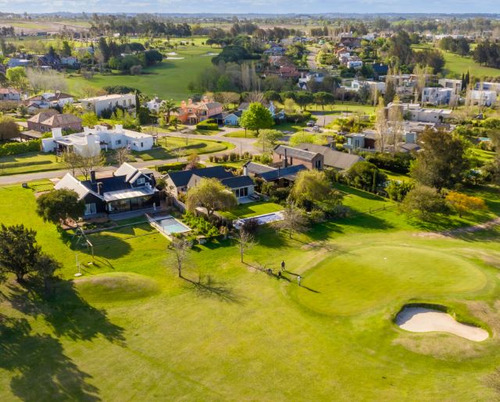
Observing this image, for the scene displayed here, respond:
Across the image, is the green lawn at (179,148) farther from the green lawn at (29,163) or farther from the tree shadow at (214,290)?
the tree shadow at (214,290)

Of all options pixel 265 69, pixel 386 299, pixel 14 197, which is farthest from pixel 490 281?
pixel 265 69

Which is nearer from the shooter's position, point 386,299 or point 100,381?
point 100,381

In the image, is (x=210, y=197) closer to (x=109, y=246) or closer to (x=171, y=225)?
(x=171, y=225)

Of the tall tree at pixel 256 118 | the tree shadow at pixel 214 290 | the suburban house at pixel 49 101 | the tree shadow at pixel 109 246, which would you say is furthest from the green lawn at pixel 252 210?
the suburban house at pixel 49 101

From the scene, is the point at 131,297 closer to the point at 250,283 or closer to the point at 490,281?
the point at 250,283

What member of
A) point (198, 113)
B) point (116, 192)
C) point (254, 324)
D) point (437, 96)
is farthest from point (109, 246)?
point (437, 96)

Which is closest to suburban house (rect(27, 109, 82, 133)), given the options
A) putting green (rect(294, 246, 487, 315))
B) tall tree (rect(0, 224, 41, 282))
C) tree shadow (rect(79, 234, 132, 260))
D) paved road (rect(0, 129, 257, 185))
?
paved road (rect(0, 129, 257, 185))

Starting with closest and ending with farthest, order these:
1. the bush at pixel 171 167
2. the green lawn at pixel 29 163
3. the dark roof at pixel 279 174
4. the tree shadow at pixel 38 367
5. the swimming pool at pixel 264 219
Answer: 1. the tree shadow at pixel 38 367
2. the swimming pool at pixel 264 219
3. the dark roof at pixel 279 174
4. the bush at pixel 171 167
5. the green lawn at pixel 29 163
